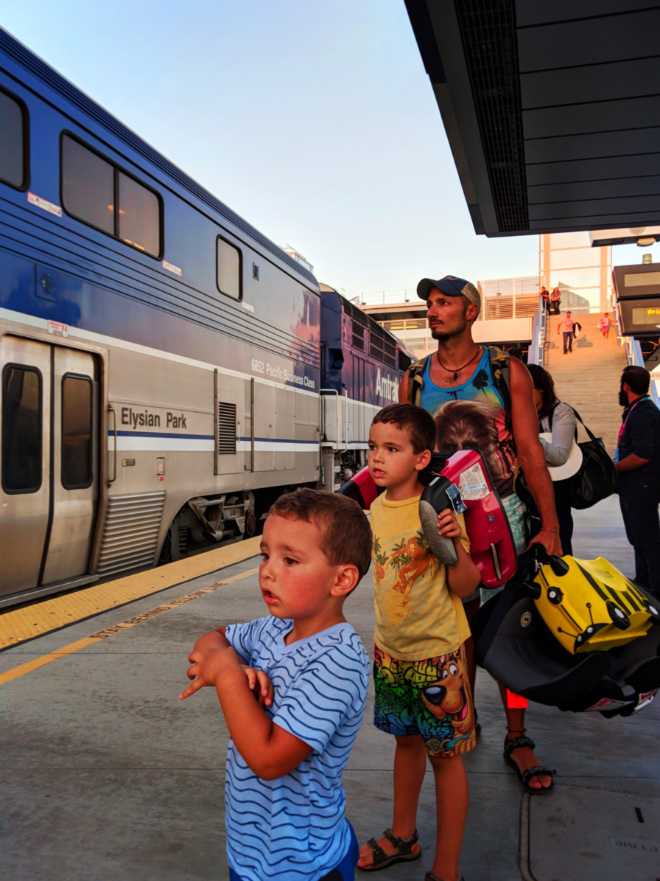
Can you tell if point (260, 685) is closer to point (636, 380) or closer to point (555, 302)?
point (636, 380)

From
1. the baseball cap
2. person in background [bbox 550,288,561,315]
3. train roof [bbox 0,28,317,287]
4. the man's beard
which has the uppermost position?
person in background [bbox 550,288,561,315]

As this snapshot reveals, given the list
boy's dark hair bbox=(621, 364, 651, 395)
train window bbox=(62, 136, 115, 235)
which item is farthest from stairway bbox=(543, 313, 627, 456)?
train window bbox=(62, 136, 115, 235)

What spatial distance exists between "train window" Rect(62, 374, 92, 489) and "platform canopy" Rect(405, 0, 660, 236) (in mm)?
3475

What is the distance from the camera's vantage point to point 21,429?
17.5 feet

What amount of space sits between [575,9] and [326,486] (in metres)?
9.55

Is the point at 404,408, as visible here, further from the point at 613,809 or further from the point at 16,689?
the point at 16,689

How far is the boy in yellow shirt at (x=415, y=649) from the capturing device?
212 cm

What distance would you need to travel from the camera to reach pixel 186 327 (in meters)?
7.68

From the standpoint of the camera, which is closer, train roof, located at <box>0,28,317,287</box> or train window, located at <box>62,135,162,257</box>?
train roof, located at <box>0,28,317,287</box>

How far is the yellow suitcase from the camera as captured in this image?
7.64 ft

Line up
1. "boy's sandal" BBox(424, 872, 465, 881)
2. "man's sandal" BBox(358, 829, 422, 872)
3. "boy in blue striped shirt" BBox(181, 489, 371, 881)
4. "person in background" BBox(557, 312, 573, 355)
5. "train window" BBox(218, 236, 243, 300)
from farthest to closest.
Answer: "person in background" BBox(557, 312, 573, 355) → "train window" BBox(218, 236, 243, 300) → "man's sandal" BBox(358, 829, 422, 872) → "boy's sandal" BBox(424, 872, 465, 881) → "boy in blue striped shirt" BBox(181, 489, 371, 881)

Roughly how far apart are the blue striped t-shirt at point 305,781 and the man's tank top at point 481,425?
4.40 feet

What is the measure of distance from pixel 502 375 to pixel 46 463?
13.0 feet

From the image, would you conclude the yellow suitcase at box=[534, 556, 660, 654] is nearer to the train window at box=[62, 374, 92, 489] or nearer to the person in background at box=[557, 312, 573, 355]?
the train window at box=[62, 374, 92, 489]
